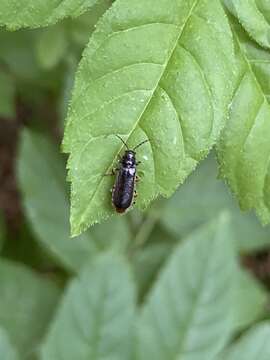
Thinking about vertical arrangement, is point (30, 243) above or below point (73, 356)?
below

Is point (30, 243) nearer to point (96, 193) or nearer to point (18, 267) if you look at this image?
point (18, 267)

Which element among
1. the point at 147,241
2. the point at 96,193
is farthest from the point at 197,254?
the point at 96,193

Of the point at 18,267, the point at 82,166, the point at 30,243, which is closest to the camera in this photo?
the point at 82,166

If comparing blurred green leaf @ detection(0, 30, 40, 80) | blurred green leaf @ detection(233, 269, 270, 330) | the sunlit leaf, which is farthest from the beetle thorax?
blurred green leaf @ detection(0, 30, 40, 80)

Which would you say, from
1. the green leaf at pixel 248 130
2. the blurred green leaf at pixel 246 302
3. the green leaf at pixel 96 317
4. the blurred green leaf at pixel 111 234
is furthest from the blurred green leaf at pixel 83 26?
the green leaf at pixel 248 130

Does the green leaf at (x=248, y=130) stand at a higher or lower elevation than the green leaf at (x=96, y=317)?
higher

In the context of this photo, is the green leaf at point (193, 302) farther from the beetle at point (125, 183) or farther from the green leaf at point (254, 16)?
the green leaf at point (254, 16)

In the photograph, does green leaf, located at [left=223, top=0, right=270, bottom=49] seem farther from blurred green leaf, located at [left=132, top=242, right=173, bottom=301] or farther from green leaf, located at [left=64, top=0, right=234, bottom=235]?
blurred green leaf, located at [left=132, top=242, right=173, bottom=301]

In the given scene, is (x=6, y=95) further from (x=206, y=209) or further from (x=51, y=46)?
(x=206, y=209)
